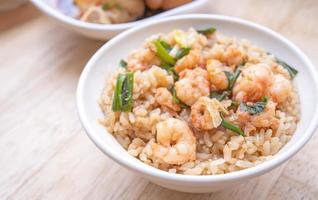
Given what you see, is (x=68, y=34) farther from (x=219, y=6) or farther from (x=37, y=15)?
(x=219, y=6)

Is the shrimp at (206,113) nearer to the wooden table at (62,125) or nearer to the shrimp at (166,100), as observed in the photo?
the shrimp at (166,100)

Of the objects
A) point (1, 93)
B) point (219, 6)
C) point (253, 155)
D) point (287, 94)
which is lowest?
point (1, 93)

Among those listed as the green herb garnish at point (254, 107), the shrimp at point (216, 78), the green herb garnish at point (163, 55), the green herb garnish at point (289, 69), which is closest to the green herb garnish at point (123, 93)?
the green herb garnish at point (163, 55)

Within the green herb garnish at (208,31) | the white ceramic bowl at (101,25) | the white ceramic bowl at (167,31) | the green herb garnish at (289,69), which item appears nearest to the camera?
the white ceramic bowl at (167,31)

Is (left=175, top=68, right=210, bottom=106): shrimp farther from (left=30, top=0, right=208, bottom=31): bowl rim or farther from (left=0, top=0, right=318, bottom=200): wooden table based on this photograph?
(left=30, top=0, right=208, bottom=31): bowl rim

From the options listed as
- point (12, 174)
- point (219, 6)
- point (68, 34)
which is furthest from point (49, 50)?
point (219, 6)

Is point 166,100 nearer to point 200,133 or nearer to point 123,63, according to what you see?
point 200,133
